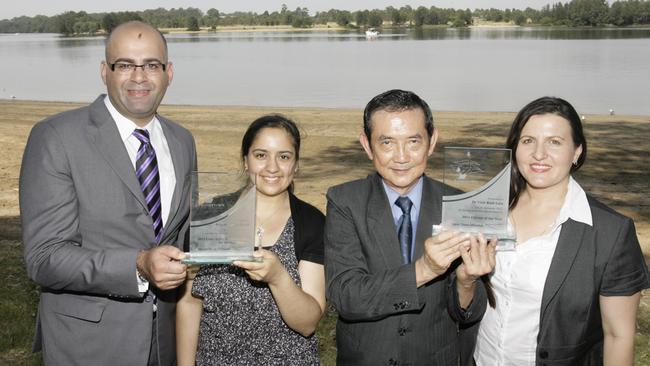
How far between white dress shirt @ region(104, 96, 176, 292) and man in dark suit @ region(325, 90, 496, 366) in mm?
811

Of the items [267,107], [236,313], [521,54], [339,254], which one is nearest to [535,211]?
[339,254]

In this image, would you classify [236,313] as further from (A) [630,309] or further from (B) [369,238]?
(A) [630,309]

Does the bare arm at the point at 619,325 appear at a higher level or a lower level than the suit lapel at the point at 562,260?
lower

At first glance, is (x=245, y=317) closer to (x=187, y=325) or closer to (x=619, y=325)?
(x=187, y=325)

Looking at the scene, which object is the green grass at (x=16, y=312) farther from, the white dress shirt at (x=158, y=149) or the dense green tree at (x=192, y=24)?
the dense green tree at (x=192, y=24)

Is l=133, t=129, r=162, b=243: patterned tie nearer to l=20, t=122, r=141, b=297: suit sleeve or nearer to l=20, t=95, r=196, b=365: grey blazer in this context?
l=20, t=95, r=196, b=365: grey blazer

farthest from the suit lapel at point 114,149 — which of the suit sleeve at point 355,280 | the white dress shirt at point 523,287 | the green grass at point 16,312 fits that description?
the green grass at point 16,312

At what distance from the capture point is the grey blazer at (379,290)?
9.51 feet

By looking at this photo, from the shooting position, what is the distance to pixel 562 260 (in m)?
2.91

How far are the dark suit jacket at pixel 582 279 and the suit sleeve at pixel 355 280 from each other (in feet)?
1.92

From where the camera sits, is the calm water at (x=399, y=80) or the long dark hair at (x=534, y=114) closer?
the long dark hair at (x=534, y=114)

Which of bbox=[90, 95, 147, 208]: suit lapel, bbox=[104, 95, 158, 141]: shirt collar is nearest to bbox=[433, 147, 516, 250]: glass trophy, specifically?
bbox=[90, 95, 147, 208]: suit lapel

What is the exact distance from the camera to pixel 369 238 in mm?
2986

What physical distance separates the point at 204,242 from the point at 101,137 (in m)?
0.76
